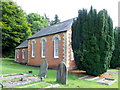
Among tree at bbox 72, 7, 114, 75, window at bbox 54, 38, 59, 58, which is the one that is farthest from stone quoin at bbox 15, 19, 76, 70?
tree at bbox 72, 7, 114, 75

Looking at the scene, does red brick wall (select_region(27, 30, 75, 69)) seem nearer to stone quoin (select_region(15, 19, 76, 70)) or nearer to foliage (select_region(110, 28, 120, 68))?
stone quoin (select_region(15, 19, 76, 70))

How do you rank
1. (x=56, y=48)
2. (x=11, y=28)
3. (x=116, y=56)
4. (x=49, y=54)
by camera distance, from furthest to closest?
(x=11, y=28), (x=49, y=54), (x=56, y=48), (x=116, y=56)

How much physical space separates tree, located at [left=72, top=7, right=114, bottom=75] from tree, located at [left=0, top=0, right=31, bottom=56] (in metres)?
27.3

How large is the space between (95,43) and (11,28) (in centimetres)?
2975

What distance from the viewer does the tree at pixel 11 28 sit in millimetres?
31847

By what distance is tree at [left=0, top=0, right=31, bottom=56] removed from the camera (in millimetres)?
31847

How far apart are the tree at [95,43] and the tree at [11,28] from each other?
89.5 ft

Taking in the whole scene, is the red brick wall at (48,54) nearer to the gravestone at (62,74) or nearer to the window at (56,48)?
the window at (56,48)

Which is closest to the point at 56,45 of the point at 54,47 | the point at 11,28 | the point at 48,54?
the point at 54,47

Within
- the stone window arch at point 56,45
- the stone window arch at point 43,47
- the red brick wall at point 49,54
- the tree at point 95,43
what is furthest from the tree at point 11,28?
the tree at point 95,43

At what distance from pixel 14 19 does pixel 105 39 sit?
3223cm

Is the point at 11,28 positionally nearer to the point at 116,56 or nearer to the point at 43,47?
the point at 43,47

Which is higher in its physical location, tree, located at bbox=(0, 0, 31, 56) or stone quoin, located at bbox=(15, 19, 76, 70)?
tree, located at bbox=(0, 0, 31, 56)

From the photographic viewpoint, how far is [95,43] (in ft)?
32.0
